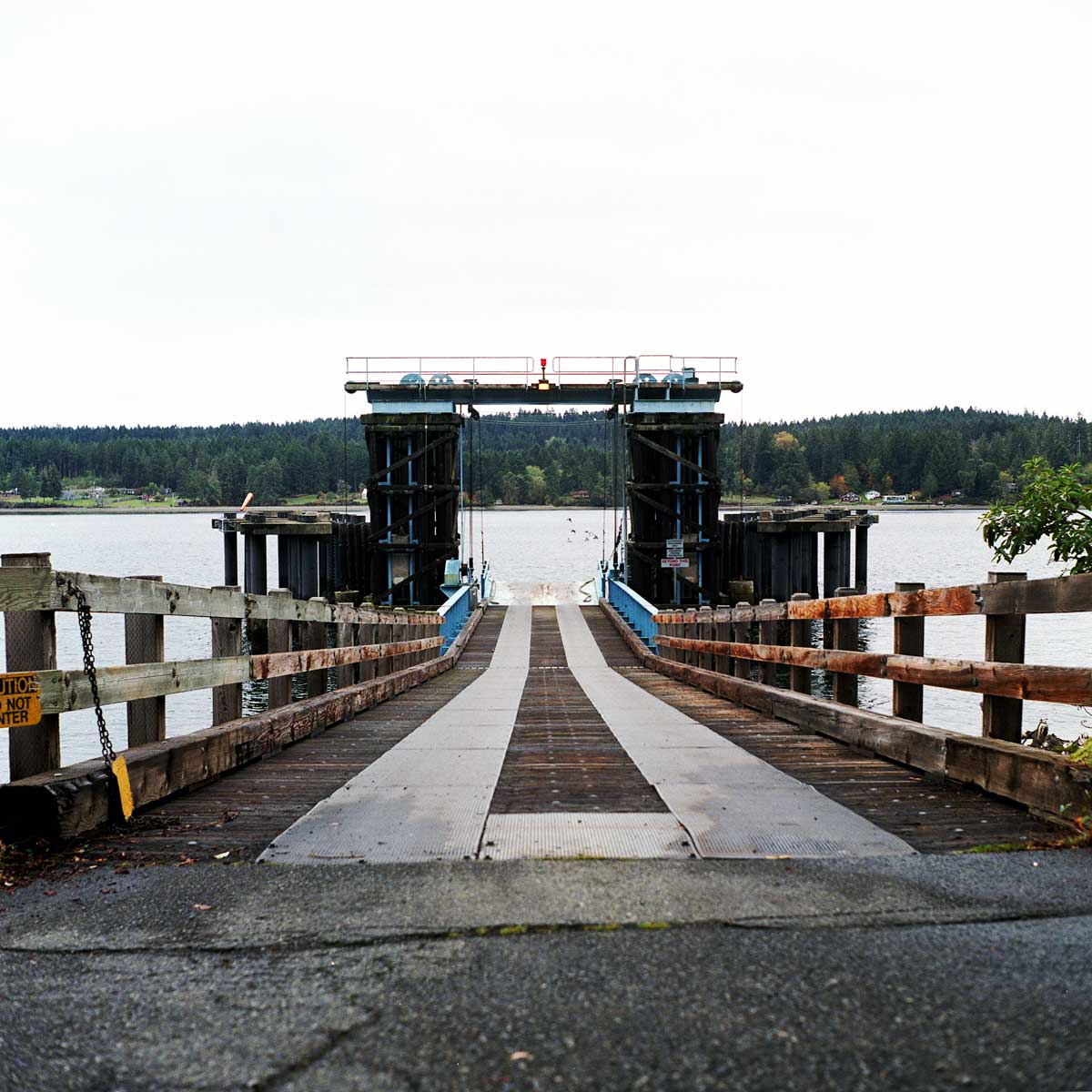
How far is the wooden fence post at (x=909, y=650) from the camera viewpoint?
20.9ft

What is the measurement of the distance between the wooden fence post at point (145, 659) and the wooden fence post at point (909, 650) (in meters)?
4.35

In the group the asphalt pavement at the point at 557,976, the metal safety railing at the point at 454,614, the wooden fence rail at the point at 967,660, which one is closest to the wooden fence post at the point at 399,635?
the metal safety railing at the point at 454,614

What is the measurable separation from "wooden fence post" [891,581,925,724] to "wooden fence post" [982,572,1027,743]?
76 cm

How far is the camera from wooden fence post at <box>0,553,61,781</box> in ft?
14.5

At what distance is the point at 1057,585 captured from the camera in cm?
462

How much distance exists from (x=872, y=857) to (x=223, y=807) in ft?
10.3

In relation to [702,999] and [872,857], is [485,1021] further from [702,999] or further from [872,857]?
[872,857]

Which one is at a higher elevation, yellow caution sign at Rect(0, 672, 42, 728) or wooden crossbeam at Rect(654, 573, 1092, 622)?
wooden crossbeam at Rect(654, 573, 1092, 622)

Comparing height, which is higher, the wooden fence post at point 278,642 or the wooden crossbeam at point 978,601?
the wooden crossbeam at point 978,601

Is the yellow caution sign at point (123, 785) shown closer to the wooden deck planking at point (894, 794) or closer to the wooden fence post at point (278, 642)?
the wooden fence post at point (278, 642)

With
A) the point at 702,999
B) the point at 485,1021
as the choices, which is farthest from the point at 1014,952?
the point at 485,1021

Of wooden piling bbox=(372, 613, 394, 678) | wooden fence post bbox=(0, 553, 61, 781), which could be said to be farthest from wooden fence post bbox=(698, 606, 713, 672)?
wooden fence post bbox=(0, 553, 61, 781)

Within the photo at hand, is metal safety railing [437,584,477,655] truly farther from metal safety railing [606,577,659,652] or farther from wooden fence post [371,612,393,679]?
wooden fence post [371,612,393,679]

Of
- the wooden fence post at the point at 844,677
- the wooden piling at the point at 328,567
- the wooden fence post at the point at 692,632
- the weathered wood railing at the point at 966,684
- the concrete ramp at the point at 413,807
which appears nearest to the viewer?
the concrete ramp at the point at 413,807
